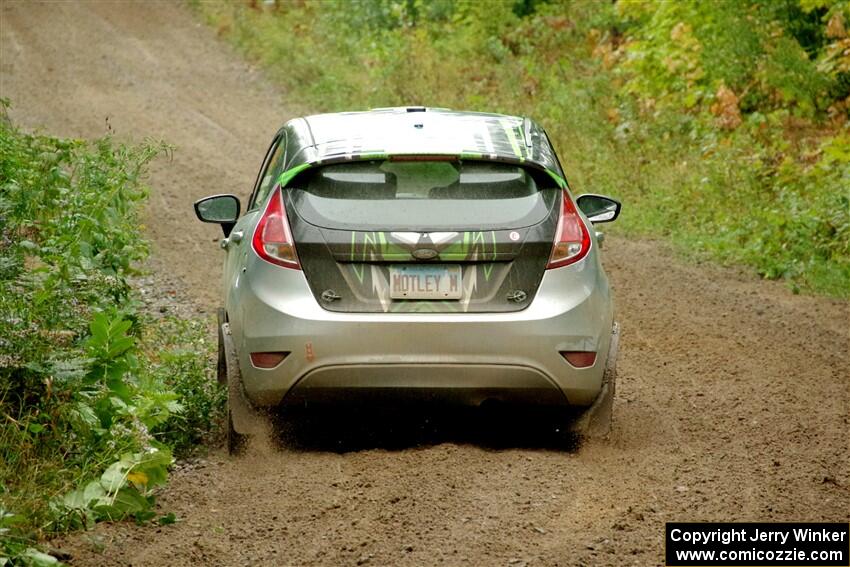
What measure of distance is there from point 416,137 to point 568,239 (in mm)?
921

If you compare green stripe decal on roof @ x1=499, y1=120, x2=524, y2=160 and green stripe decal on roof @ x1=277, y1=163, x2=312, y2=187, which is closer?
green stripe decal on roof @ x1=277, y1=163, x2=312, y2=187

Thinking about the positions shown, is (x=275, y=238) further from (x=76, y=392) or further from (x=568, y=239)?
(x=568, y=239)

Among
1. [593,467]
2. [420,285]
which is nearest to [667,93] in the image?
[593,467]

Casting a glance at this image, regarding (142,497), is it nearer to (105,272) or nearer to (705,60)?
(105,272)

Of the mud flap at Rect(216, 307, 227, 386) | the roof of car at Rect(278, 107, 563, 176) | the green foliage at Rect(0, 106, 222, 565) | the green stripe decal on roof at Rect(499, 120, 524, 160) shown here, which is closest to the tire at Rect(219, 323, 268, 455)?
the green foliage at Rect(0, 106, 222, 565)

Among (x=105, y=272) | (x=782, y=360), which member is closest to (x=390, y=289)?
(x=105, y=272)

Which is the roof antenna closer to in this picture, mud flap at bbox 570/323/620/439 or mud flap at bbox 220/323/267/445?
mud flap at bbox 570/323/620/439

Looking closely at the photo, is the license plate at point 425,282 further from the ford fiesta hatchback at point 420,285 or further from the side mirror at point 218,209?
the side mirror at point 218,209

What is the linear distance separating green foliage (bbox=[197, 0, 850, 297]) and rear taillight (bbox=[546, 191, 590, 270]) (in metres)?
5.92

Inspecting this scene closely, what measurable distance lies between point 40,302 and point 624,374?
156 inches

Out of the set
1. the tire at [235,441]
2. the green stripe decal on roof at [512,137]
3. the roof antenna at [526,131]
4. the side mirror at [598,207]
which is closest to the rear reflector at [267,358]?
the tire at [235,441]

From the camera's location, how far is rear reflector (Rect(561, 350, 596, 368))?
6.44m

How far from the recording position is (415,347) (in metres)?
6.27

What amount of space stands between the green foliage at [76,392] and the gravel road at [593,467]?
0.22m
